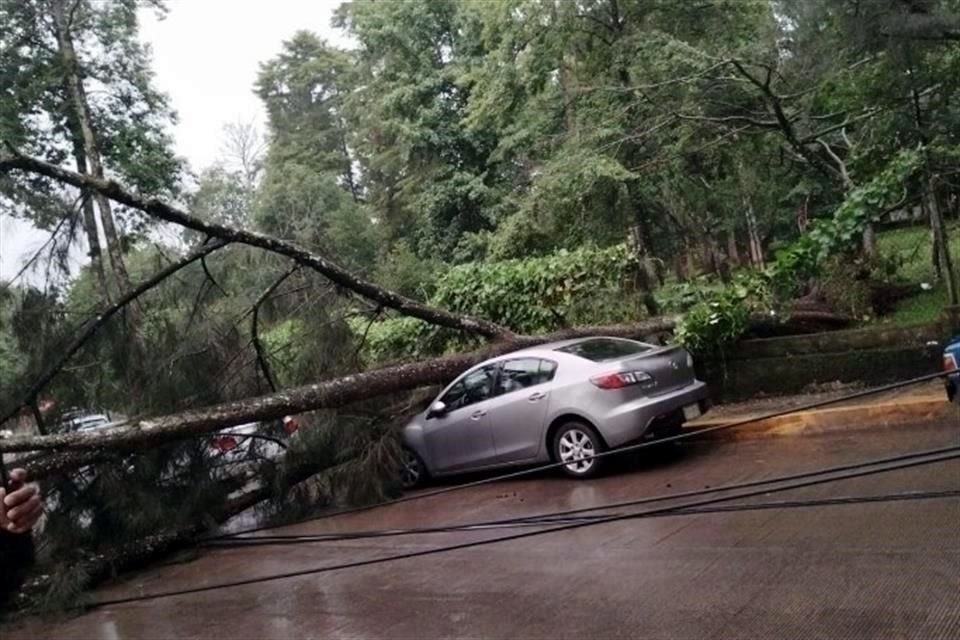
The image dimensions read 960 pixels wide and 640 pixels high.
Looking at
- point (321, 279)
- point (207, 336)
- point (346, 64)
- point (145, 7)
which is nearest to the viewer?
point (207, 336)

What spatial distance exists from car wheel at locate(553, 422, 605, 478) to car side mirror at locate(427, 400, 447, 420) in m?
1.60

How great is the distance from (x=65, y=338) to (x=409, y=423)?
13.3ft

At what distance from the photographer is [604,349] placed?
9438mm

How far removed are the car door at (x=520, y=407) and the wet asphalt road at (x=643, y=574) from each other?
53cm

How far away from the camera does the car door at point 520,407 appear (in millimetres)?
9238

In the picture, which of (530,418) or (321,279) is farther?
(321,279)

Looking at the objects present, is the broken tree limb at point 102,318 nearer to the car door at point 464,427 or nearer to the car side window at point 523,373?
the car door at point 464,427

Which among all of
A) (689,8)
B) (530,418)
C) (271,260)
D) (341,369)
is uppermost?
(689,8)

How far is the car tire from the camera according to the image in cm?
1062

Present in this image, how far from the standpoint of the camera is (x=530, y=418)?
30.5 ft

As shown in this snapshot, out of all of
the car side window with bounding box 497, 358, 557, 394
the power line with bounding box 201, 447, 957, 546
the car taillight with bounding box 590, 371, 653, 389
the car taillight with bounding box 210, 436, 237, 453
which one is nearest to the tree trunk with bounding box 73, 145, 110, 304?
the car taillight with bounding box 210, 436, 237, 453

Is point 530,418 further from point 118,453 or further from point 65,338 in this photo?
point 65,338

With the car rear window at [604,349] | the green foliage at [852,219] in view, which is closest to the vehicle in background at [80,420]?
the car rear window at [604,349]

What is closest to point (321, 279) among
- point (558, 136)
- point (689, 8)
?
point (558, 136)
